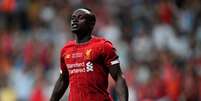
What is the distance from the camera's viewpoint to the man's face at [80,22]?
385 inches

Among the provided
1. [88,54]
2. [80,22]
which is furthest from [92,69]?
[80,22]

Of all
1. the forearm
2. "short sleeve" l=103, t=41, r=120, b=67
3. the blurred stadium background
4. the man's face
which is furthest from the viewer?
the blurred stadium background

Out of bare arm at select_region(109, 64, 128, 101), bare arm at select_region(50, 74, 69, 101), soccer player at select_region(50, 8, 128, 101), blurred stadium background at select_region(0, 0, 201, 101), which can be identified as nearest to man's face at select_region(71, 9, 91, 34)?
soccer player at select_region(50, 8, 128, 101)

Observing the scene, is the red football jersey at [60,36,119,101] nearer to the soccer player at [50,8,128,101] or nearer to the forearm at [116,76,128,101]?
the soccer player at [50,8,128,101]

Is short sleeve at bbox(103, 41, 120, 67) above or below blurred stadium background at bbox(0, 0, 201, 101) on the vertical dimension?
above

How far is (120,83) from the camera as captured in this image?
9.64m

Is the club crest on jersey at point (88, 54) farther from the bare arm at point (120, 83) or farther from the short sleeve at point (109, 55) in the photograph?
the bare arm at point (120, 83)

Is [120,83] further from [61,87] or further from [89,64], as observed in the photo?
[61,87]

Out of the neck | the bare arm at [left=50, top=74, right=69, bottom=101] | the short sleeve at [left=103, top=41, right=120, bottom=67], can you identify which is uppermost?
the neck

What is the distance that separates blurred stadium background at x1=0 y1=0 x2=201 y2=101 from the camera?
1673 cm

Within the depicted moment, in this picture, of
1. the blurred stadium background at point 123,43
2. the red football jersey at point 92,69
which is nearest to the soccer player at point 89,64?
the red football jersey at point 92,69

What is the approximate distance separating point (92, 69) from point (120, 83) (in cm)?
35

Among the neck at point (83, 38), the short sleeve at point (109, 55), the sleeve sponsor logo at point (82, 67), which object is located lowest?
the sleeve sponsor logo at point (82, 67)

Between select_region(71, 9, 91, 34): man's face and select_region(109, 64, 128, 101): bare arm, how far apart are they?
538 millimetres
